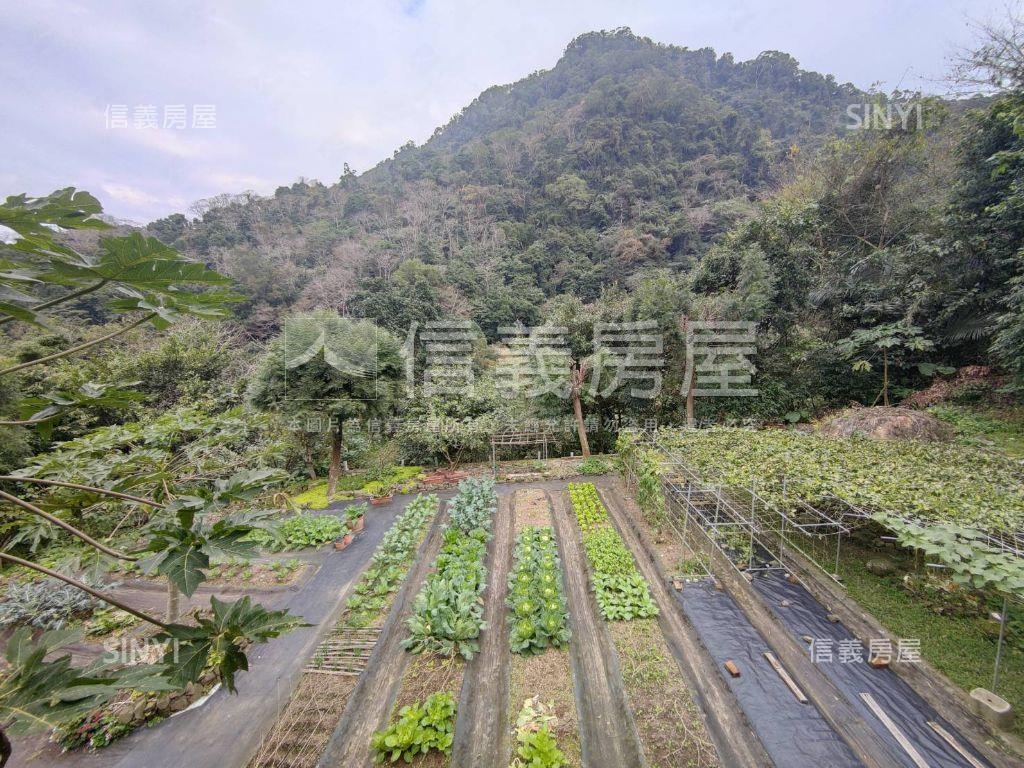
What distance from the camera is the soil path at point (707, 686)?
393cm

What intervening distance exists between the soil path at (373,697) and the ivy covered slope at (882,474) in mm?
5636

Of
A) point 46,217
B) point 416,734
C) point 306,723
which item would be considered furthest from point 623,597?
point 46,217

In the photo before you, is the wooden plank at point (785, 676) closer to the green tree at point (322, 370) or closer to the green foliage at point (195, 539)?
the green foliage at point (195, 539)

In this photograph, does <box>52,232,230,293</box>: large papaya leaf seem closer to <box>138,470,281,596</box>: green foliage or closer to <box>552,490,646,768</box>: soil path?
<box>138,470,281,596</box>: green foliage

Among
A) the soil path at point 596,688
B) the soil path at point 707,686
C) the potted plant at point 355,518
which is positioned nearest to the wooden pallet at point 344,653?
the soil path at point 596,688

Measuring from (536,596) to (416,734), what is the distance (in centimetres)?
232

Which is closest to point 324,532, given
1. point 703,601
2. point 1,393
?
point 1,393

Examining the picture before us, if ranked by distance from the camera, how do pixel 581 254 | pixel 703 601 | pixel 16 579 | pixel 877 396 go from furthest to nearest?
pixel 581 254
pixel 877 396
pixel 16 579
pixel 703 601

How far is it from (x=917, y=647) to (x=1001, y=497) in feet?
7.41

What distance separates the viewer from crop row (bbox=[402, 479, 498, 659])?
17.1 ft

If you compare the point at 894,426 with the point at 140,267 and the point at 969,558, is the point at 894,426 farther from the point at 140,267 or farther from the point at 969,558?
the point at 140,267

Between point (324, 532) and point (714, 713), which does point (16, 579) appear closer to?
point (324, 532)

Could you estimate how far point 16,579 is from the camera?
6.47 meters

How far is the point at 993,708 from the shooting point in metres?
3.98
